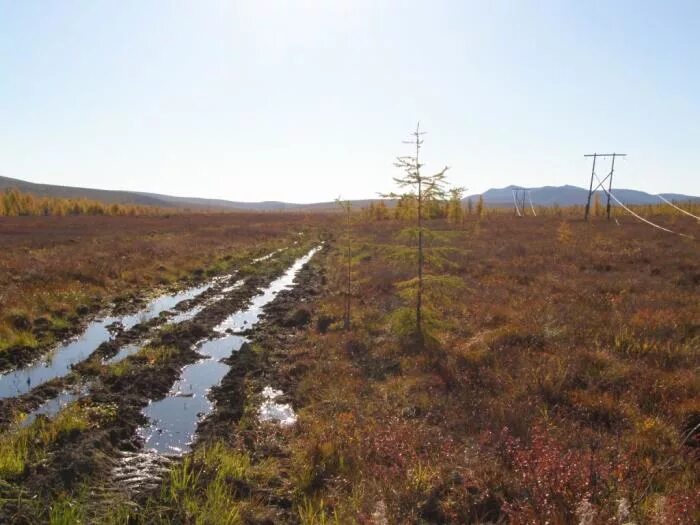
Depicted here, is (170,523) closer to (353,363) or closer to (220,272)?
(353,363)

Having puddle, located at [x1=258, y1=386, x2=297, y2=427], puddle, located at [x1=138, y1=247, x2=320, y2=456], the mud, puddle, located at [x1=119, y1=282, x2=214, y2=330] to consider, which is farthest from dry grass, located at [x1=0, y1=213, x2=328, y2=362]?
puddle, located at [x1=258, y1=386, x2=297, y2=427]

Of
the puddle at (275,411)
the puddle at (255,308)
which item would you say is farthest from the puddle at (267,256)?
the puddle at (275,411)

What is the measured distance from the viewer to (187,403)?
927cm

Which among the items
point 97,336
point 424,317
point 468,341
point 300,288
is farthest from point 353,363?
point 300,288

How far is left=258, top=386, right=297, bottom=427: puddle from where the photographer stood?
27.7 ft

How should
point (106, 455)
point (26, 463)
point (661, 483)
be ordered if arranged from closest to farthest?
point (661, 483)
point (26, 463)
point (106, 455)

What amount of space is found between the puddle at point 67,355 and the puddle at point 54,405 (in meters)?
1.07

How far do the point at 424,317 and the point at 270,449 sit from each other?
6139 mm

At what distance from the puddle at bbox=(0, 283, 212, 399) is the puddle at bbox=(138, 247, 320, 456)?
3010 millimetres

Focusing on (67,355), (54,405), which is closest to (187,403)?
(54,405)

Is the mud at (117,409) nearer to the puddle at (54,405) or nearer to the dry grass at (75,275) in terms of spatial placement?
the puddle at (54,405)

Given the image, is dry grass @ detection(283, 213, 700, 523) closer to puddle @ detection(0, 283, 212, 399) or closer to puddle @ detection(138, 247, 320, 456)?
puddle @ detection(138, 247, 320, 456)

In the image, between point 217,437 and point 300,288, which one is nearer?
point 217,437

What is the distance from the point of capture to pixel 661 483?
5441 millimetres
